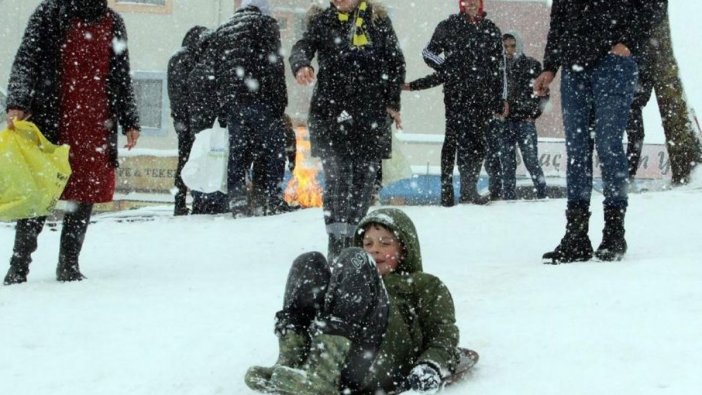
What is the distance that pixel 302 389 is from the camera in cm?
271

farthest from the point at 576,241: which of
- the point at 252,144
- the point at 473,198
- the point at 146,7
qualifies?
the point at 146,7

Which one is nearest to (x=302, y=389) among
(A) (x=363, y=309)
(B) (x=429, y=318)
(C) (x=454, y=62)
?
(A) (x=363, y=309)

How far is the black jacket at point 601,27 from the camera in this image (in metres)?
5.19

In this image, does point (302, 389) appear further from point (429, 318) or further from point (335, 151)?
point (335, 151)

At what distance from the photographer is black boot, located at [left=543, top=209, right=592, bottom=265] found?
17.5 feet

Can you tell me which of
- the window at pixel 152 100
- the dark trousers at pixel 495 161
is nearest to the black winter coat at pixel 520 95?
the dark trousers at pixel 495 161

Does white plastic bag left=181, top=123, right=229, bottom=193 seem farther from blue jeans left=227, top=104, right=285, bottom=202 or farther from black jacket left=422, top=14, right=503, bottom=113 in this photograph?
black jacket left=422, top=14, right=503, bottom=113

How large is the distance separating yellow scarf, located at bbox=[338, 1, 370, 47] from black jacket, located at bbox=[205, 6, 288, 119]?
9.86ft

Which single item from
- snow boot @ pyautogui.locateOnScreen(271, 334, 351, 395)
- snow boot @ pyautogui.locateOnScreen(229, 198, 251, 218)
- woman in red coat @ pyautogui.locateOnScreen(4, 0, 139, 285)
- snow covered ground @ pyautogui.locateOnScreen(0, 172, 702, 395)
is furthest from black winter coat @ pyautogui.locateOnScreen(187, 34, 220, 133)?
snow boot @ pyautogui.locateOnScreen(271, 334, 351, 395)

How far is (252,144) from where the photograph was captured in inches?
338

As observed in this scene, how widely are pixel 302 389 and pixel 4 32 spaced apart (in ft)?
66.0

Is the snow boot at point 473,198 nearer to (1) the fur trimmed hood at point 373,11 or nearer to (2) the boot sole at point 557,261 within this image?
(2) the boot sole at point 557,261

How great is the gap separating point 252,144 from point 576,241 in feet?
13.1

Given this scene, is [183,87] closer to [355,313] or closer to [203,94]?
[203,94]
